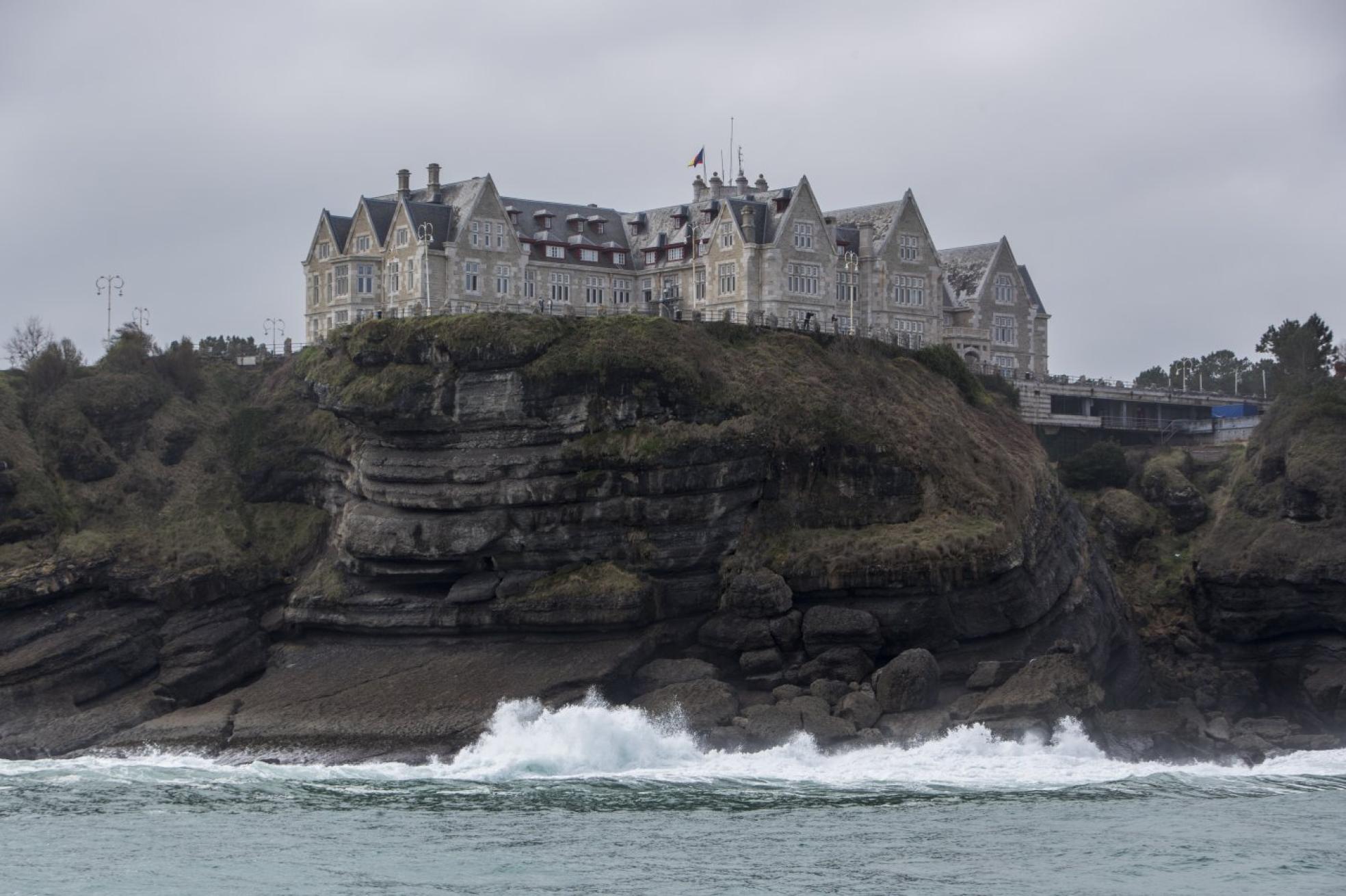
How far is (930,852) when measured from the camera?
53125mm

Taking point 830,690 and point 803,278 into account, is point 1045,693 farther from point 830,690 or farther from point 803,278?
point 803,278

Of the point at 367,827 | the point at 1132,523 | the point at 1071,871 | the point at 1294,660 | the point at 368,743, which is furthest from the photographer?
the point at 1132,523

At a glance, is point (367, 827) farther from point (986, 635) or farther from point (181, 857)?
point (986, 635)

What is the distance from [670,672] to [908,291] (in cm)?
3718

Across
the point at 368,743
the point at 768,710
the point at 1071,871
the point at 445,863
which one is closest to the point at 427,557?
the point at 368,743

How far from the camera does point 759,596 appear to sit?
2985 inches

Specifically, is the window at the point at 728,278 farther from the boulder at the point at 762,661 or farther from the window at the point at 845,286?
the boulder at the point at 762,661

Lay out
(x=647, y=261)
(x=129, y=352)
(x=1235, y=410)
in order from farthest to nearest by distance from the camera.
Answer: (x=1235, y=410), (x=647, y=261), (x=129, y=352)

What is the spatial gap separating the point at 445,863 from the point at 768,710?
2262 cm

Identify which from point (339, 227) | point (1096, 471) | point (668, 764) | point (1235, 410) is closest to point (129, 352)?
point (339, 227)

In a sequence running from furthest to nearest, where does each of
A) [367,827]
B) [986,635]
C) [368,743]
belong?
1. [986,635]
2. [368,743]
3. [367,827]

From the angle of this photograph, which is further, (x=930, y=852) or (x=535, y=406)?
(x=535, y=406)

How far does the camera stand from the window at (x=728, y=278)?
97.9 m

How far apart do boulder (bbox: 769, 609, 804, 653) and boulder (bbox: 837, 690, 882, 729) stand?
14.1ft
